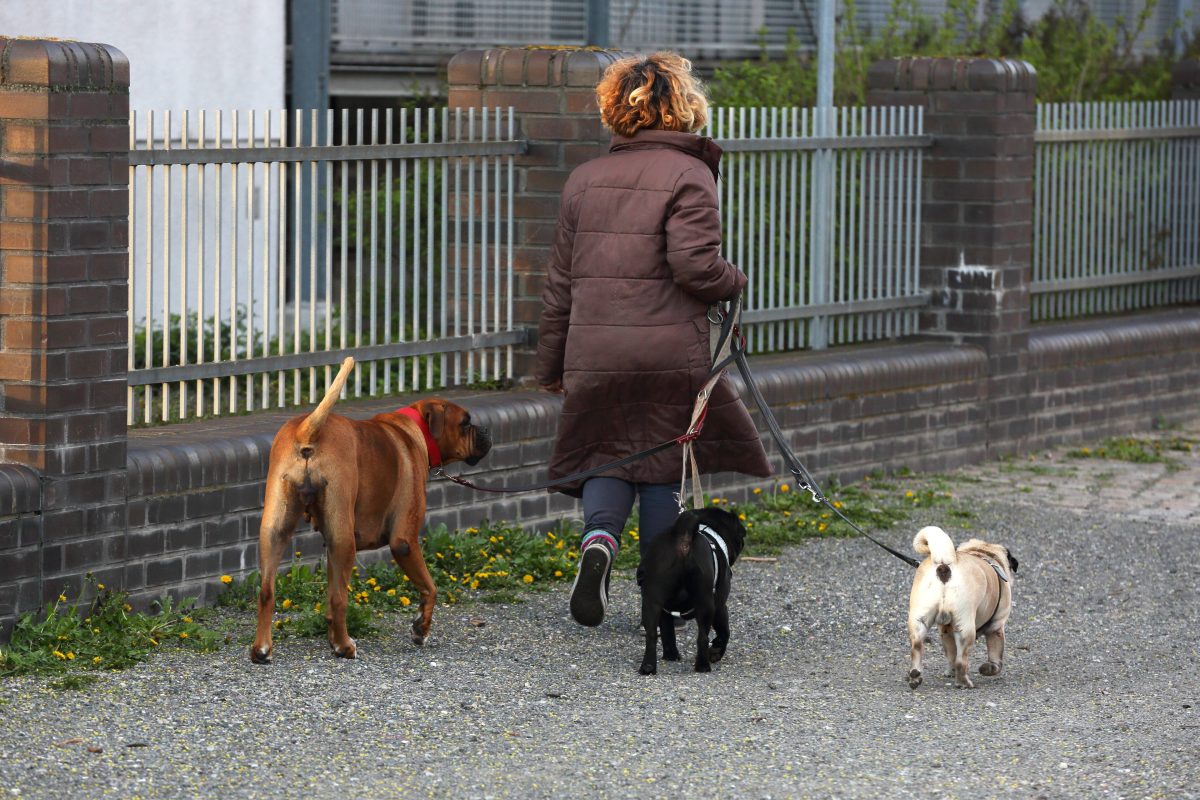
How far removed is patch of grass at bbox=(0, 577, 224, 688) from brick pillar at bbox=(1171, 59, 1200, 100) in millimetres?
9341

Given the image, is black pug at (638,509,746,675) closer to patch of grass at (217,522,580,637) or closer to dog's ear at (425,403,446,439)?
dog's ear at (425,403,446,439)

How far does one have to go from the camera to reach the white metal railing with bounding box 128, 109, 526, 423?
7.46 meters

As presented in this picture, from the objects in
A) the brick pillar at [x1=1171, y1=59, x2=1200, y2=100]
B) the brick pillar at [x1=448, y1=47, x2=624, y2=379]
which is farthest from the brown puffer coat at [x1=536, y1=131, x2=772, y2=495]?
the brick pillar at [x1=1171, y1=59, x2=1200, y2=100]

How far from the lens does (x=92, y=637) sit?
6523 mm

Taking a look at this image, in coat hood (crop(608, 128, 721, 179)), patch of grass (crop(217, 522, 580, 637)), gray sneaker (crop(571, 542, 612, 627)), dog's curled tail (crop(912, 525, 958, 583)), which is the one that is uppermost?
coat hood (crop(608, 128, 721, 179))

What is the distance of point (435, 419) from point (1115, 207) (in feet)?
23.1

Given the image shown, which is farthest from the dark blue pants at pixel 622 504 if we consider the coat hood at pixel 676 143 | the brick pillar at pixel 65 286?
the brick pillar at pixel 65 286

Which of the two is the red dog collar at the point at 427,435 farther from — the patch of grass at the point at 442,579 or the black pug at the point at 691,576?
the black pug at the point at 691,576

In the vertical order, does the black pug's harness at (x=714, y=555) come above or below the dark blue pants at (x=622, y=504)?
below

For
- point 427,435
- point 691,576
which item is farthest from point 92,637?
point 691,576

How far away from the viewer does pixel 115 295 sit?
6.82 meters

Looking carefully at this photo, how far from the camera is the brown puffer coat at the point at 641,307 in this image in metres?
6.53

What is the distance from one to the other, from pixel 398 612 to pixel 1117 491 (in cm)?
462

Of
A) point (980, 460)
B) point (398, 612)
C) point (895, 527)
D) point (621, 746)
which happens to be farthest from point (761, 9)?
point (621, 746)
